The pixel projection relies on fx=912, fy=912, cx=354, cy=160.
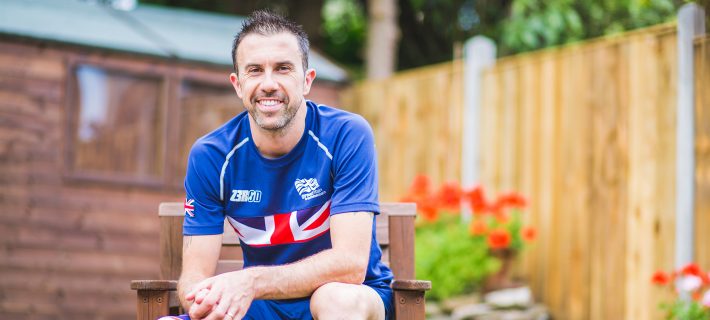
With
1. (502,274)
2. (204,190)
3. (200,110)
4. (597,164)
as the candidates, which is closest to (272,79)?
(204,190)

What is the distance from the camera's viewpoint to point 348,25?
44.1ft

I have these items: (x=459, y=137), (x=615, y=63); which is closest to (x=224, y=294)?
(x=615, y=63)

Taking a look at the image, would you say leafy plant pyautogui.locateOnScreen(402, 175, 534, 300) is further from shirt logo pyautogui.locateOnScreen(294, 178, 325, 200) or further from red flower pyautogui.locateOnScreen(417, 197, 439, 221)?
shirt logo pyautogui.locateOnScreen(294, 178, 325, 200)

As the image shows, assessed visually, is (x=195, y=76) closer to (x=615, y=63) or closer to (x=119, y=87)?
(x=119, y=87)

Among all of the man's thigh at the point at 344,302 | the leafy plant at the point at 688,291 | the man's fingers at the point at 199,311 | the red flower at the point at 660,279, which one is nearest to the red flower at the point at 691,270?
the leafy plant at the point at 688,291

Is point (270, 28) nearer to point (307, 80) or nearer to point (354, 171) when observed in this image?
point (307, 80)

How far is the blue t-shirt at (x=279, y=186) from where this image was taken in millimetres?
2719

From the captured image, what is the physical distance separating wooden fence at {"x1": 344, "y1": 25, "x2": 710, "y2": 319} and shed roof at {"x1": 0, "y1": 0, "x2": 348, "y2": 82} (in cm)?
208

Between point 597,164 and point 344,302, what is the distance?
3.50m

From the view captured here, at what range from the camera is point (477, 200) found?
6.02 m

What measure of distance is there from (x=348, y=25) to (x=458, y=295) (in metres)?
7.98

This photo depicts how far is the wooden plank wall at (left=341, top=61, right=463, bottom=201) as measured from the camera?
7.05 m

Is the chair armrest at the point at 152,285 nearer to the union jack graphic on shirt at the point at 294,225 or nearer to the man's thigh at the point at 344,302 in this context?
the union jack graphic on shirt at the point at 294,225

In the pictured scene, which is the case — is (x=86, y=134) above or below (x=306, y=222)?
above
